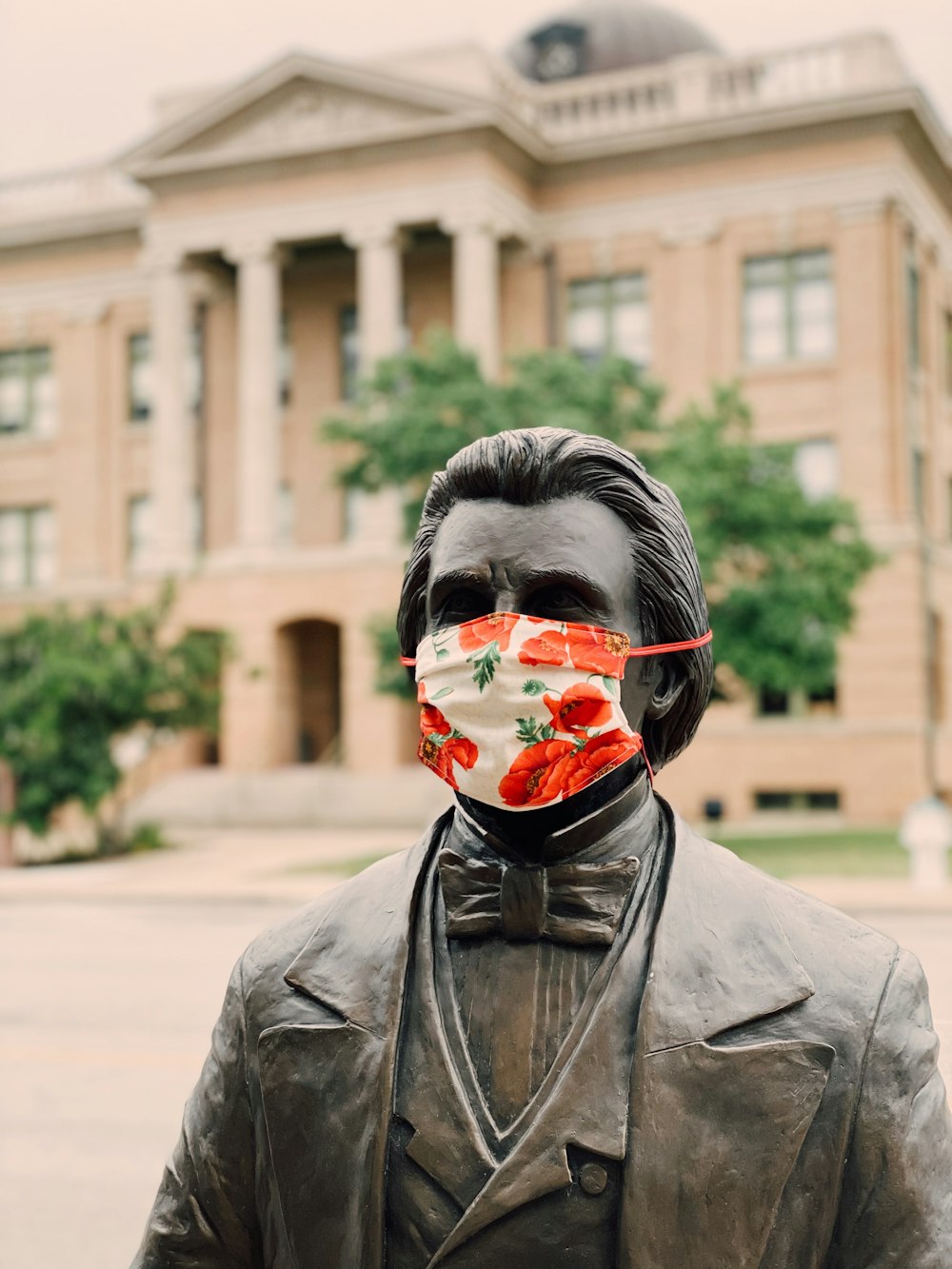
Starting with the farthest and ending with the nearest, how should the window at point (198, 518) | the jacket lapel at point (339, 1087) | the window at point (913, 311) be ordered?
the window at point (198, 518)
the window at point (913, 311)
the jacket lapel at point (339, 1087)

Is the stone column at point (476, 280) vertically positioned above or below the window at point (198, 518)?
above

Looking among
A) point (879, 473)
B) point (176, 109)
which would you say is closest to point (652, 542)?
point (879, 473)

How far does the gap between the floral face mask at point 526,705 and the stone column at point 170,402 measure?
36046 mm

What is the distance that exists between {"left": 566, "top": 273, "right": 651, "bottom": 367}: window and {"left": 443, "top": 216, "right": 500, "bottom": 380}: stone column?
269 centimetres

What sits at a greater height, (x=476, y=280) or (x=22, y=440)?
(x=476, y=280)

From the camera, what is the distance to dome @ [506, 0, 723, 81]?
1790 inches

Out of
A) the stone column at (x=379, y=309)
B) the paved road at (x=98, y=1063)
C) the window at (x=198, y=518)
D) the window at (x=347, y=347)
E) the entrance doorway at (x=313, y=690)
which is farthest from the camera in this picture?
the window at (x=198, y=518)

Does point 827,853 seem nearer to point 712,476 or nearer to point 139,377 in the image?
point 712,476

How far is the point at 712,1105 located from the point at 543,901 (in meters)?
0.33

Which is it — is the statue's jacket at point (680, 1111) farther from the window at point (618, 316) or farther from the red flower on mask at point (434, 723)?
the window at point (618, 316)

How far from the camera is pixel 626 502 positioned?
2.22 meters

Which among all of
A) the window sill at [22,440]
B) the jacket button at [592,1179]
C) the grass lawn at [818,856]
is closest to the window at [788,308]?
the grass lawn at [818,856]

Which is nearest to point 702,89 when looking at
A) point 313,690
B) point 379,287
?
point 379,287

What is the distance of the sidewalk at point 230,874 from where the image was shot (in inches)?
749
